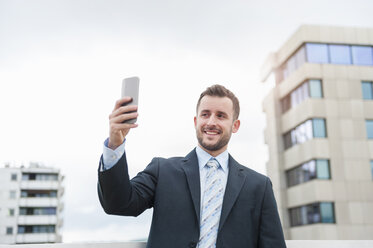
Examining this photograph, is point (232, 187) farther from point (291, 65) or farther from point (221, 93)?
point (291, 65)

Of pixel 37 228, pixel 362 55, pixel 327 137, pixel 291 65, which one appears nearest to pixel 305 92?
pixel 291 65

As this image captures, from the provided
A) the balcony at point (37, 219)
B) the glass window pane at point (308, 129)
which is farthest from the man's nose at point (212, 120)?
the balcony at point (37, 219)

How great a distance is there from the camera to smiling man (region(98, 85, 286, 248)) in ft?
8.66

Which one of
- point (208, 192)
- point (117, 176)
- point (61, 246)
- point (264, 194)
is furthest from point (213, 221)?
point (61, 246)

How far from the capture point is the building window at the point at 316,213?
29734 millimetres

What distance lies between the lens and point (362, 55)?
108 feet

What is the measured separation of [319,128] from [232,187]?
99.2 feet

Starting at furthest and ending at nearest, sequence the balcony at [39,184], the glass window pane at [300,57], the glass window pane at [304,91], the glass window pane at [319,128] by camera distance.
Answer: the balcony at [39,184] < the glass window pane at [300,57] < the glass window pane at [304,91] < the glass window pane at [319,128]

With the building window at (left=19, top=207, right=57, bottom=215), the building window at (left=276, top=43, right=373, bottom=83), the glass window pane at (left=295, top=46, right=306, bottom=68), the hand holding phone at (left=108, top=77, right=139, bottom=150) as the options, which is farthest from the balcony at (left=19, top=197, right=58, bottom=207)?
the hand holding phone at (left=108, top=77, right=139, bottom=150)

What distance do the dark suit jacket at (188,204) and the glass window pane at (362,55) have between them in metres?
32.8

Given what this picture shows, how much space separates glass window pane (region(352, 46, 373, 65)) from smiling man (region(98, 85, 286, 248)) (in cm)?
3270

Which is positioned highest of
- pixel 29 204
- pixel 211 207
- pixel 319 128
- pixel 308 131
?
pixel 319 128

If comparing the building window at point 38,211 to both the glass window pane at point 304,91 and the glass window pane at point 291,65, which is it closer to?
the glass window pane at point 291,65

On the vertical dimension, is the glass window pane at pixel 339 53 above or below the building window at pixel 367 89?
above
